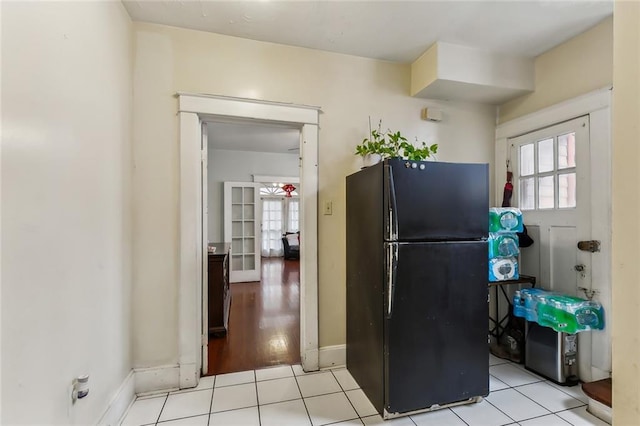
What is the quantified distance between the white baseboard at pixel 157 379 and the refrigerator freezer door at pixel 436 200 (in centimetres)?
180

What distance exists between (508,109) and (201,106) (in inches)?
109

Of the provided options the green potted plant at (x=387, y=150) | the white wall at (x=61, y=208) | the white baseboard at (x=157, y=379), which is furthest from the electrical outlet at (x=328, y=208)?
the white baseboard at (x=157, y=379)

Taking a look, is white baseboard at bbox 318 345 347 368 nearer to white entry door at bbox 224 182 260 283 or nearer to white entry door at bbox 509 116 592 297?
white entry door at bbox 509 116 592 297

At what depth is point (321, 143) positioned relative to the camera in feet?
8.16

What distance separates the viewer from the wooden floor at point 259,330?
2.58m

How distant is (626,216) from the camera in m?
0.57

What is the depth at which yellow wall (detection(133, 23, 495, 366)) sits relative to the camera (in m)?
2.12

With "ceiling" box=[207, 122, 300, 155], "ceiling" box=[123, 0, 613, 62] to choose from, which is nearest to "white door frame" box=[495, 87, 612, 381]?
"ceiling" box=[123, 0, 613, 62]

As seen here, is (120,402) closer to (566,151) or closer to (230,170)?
(566,151)

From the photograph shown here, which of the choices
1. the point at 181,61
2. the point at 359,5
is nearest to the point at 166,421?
the point at 181,61

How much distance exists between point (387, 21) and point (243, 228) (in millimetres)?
4531

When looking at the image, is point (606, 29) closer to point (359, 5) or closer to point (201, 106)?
point (359, 5)

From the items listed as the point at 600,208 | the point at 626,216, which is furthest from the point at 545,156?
the point at 626,216

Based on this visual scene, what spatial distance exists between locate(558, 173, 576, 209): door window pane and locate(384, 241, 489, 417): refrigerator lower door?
1.01m
